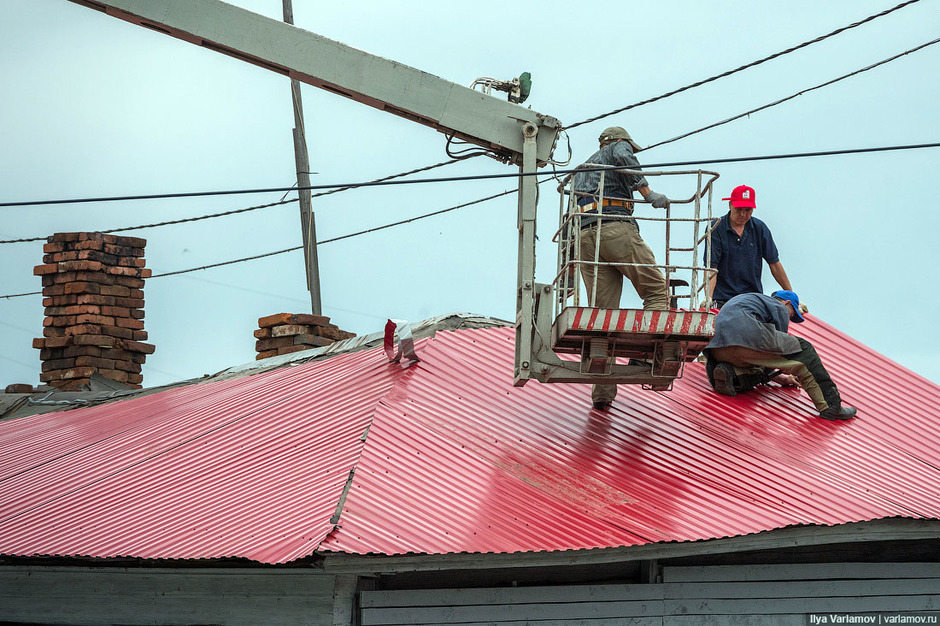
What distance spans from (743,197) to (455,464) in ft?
15.2

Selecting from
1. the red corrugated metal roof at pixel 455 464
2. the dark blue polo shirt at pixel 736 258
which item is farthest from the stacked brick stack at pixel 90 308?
the dark blue polo shirt at pixel 736 258

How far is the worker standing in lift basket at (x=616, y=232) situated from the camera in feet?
32.8

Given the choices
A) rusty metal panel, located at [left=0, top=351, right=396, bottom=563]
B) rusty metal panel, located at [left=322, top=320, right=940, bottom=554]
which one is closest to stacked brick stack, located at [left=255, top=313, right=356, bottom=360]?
rusty metal panel, located at [left=0, top=351, right=396, bottom=563]

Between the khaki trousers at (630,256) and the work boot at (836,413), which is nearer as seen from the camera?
the khaki trousers at (630,256)

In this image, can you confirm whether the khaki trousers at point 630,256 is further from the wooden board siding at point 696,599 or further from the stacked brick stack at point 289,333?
the stacked brick stack at point 289,333

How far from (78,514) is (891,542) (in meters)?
6.50

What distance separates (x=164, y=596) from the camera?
348 inches

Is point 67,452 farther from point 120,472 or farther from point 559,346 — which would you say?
point 559,346

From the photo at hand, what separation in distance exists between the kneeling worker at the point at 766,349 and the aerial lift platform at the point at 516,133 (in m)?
0.88

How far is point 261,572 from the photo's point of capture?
27.9 feet

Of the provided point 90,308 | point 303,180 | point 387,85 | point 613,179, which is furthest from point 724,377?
point 303,180

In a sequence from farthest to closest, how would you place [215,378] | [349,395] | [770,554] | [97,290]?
[97,290] < [215,378] < [349,395] < [770,554]

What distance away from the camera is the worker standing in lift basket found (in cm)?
1001

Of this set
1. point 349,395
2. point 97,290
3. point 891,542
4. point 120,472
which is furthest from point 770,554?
point 97,290
